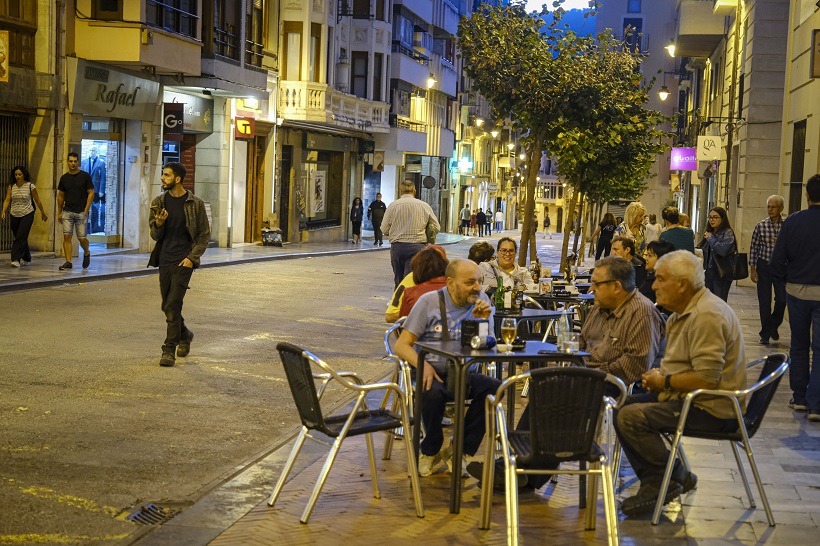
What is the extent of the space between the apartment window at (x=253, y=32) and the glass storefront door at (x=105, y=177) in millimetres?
7850

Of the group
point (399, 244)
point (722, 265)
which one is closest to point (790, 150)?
point (722, 265)

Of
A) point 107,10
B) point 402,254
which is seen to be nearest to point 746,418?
point 402,254

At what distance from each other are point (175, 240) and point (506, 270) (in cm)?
329

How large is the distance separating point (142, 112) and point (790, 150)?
52.0 feet

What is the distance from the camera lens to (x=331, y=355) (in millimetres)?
13383

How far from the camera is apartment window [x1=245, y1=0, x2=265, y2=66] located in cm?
3594

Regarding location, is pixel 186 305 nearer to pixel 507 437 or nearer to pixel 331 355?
pixel 331 355

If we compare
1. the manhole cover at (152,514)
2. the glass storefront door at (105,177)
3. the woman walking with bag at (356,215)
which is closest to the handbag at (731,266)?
the manhole cover at (152,514)

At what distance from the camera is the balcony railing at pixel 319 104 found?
39781mm

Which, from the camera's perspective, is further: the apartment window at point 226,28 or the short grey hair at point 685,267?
the apartment window at point 226,28

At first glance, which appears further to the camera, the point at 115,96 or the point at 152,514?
the point at 115,96

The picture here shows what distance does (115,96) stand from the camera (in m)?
27.3

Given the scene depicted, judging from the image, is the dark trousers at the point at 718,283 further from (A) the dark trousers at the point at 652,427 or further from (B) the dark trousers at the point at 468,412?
(A) the dark trousers at the point at 652,427

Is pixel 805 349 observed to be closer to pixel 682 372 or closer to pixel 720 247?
pixel 682 372
